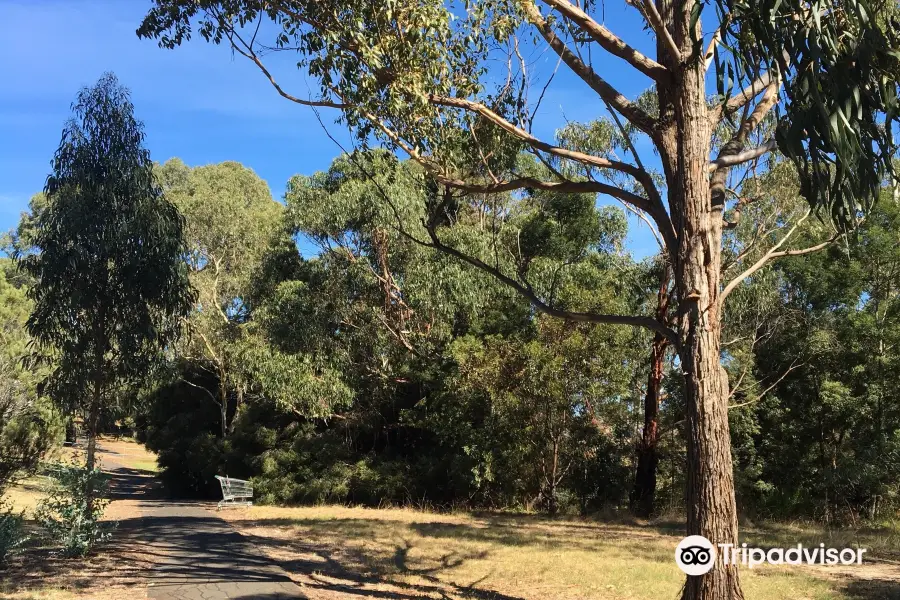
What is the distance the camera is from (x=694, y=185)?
265 inches

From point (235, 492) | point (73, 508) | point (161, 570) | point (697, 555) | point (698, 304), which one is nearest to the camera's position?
point (697, 555)

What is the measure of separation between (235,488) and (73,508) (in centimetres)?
1238

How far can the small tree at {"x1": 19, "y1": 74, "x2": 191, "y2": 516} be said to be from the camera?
36.4 feet

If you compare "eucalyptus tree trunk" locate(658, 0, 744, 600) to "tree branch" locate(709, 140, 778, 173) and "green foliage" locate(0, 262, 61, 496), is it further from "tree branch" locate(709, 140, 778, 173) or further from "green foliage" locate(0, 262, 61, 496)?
"green foliage" locate(0, 262, 61, 496)

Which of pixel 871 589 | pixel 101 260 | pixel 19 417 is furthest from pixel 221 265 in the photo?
pixel 871 589

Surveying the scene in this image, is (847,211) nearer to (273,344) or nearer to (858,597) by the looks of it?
(858,597)

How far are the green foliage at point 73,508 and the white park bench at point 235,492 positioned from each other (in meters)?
11.1

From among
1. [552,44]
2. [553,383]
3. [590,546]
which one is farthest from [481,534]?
[552,44]

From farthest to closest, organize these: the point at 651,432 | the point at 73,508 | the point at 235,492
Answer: the point at 235,492 < the point at 651,432 < the point at 73,508

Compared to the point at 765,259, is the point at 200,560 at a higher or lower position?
lower

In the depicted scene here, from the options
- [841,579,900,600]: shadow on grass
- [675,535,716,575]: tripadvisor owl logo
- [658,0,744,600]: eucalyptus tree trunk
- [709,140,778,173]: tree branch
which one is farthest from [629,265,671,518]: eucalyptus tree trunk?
[675,535,716,575]: tripadvisor owl logo

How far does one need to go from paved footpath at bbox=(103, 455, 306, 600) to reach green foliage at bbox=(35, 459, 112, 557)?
41.0 inches

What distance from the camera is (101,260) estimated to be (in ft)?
37.0

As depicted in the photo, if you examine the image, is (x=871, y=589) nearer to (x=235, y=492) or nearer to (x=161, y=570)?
(x=161, y=570)
